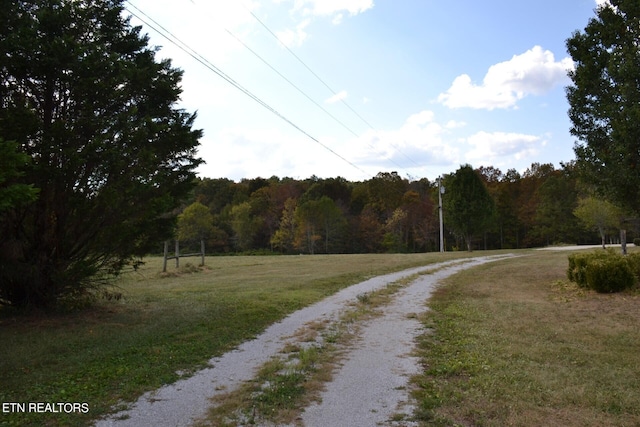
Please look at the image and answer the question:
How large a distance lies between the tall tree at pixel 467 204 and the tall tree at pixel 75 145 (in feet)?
123

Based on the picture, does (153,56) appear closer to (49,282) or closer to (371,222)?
(49,282)

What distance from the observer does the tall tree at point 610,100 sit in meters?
11.2

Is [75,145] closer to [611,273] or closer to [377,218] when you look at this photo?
[611,273]

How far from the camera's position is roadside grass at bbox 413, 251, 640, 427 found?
4387 millimetres

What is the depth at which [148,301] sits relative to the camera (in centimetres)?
1302

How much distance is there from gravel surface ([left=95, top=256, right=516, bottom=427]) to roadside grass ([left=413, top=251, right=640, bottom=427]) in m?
0.37

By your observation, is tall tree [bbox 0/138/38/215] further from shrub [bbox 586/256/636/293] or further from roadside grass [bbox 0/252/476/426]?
shrub [bbox 586/256/636/293]

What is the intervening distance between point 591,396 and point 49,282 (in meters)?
10.4

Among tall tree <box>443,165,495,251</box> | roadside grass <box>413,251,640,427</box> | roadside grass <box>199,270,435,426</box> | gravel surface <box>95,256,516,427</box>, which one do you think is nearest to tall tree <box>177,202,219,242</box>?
tall tree <box>443,165,495,251</box>

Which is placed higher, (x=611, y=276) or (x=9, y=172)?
(x=9, y=172)

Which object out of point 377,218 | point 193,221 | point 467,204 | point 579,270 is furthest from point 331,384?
point 377,218

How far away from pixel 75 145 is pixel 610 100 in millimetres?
13535

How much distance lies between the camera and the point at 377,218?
7406cm

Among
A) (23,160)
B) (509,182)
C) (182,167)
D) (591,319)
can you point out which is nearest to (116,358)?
(23,160)
